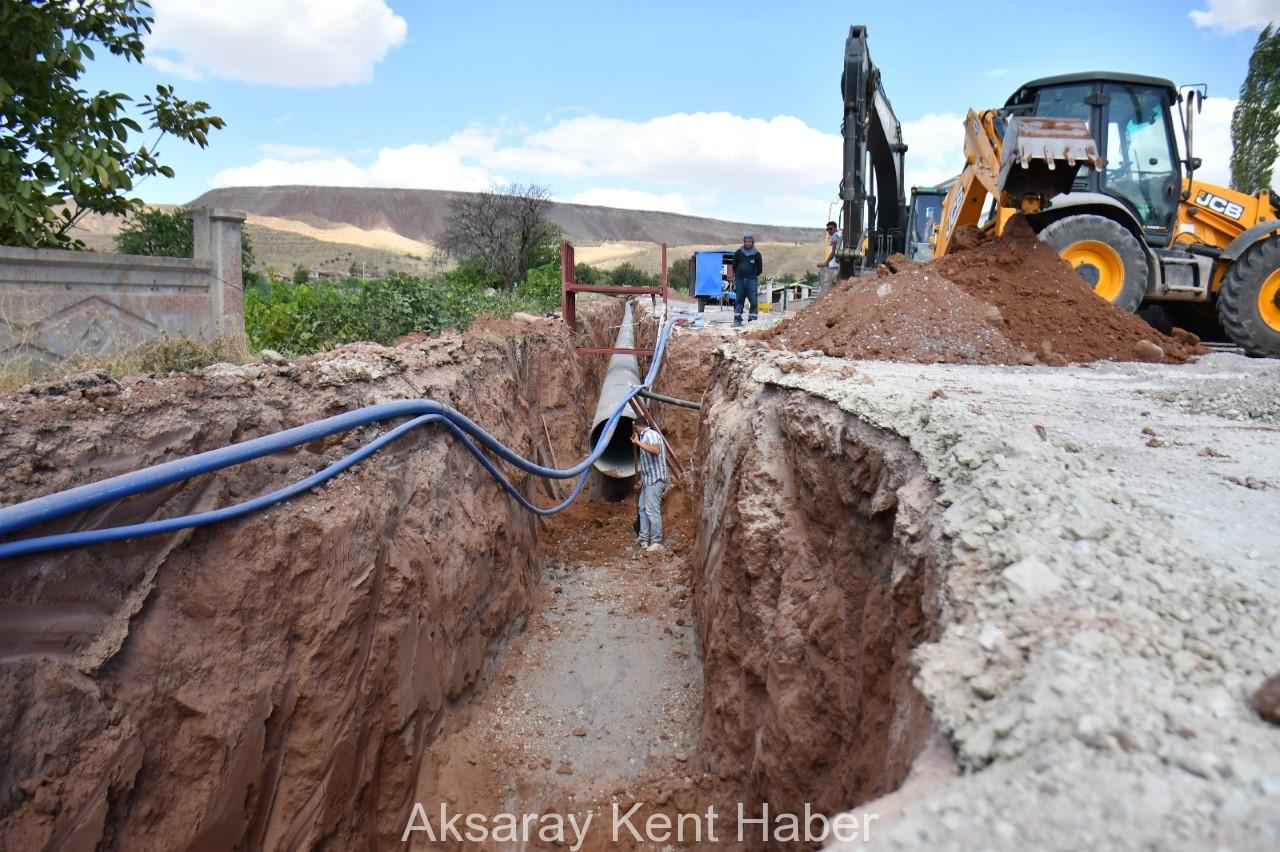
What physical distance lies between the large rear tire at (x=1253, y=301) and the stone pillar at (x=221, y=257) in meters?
9.68

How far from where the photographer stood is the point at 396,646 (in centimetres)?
401

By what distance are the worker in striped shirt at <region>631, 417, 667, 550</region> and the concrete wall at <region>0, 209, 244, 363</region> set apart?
4.38 meters

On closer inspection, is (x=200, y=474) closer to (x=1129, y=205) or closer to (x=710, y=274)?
(x=1129, y=205)

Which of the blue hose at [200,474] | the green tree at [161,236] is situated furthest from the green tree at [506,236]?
the blue hose at [200,474]

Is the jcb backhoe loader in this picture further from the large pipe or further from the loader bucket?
the large pipe

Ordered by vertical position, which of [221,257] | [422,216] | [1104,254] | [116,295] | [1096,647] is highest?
[422,216]

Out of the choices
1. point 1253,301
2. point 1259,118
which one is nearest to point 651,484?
point 1253,301

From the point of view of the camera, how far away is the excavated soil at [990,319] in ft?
20.5

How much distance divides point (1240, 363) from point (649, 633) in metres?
5.55

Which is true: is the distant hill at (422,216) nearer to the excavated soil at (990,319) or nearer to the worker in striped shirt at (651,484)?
the worker in striped shirt at (651,484)

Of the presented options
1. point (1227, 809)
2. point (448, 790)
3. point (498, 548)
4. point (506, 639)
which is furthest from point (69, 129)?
point (1227, 809)

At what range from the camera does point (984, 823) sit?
130 centimetres

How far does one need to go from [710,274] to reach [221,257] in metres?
16.2

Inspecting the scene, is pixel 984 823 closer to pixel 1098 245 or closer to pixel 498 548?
pixel 498 548
